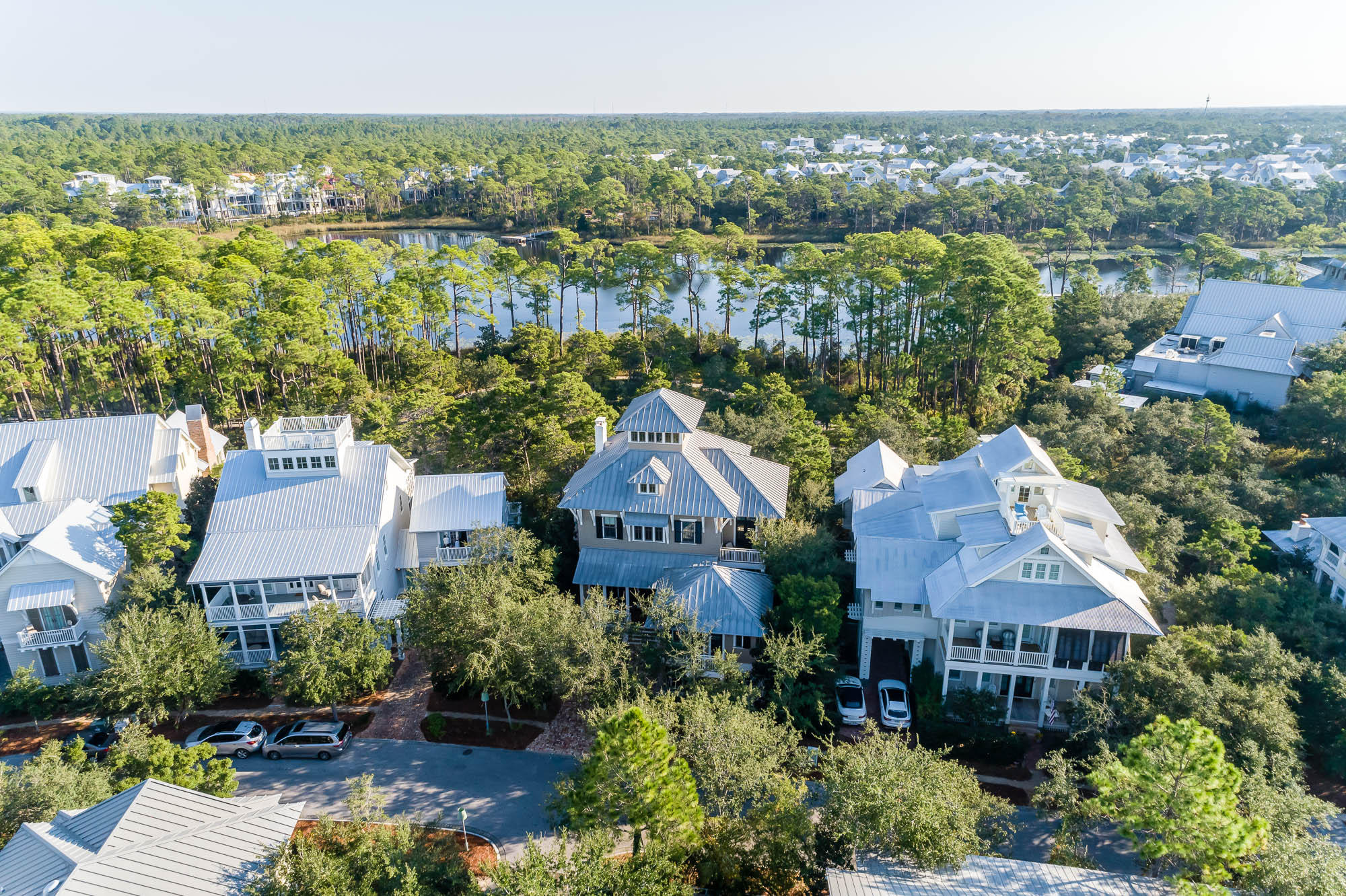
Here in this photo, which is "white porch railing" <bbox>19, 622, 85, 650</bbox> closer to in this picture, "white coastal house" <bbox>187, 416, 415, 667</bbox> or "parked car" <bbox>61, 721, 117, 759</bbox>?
"parked car" <bbox>61, 721, 117, 759</bbox>

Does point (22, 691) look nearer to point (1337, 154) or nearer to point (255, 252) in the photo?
point (255, 252)

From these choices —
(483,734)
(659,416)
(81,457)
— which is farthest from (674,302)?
(483,734)

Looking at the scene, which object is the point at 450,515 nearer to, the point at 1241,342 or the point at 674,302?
the point at 674,302

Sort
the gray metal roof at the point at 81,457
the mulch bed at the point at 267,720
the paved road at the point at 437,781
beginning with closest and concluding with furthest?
the paved road at the point at 437,781
the mulch bed at the point at 267,720
the gray metal roof at the point at 81,457

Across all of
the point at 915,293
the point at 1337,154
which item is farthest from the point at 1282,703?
the point at 1337,154

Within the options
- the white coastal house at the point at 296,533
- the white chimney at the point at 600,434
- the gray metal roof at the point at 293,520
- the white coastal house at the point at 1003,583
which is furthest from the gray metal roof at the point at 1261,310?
the gray metal roof at the point at 293,520

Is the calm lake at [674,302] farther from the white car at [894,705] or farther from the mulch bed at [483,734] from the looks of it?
the mulch bed at [483,734]

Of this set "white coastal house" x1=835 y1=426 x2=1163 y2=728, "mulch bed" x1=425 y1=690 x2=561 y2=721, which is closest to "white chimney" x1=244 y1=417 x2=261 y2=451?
"mulch bed" x1=425 y1=690 x2=561 y2=721
